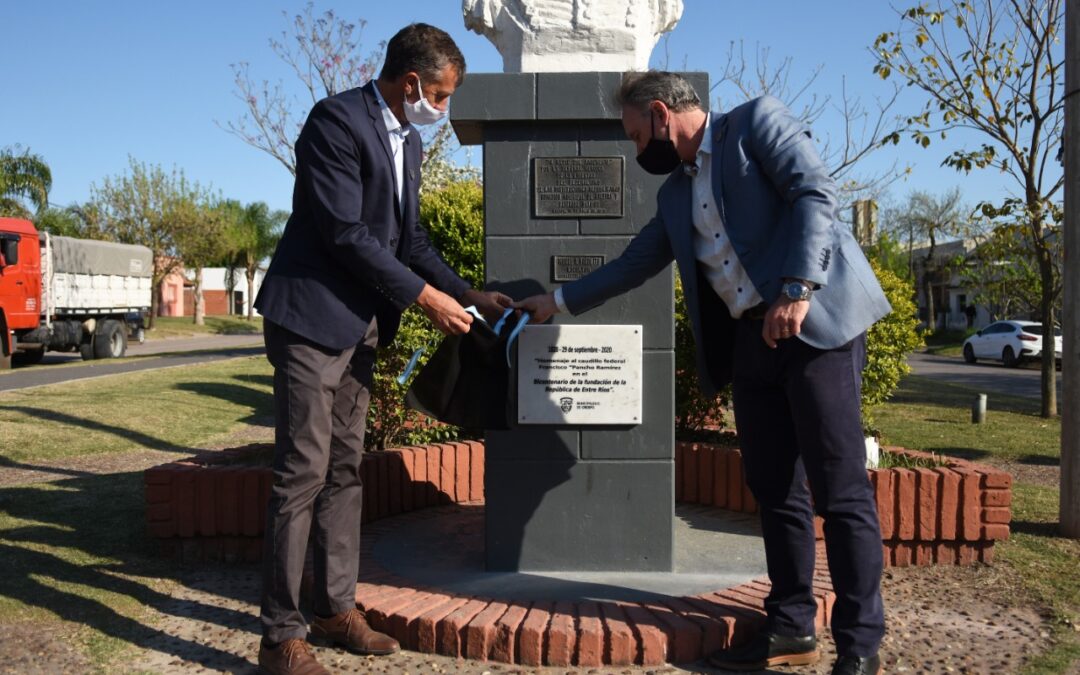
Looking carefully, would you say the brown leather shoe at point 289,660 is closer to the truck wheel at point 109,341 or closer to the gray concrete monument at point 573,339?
the gray concrete monument at point 573,339

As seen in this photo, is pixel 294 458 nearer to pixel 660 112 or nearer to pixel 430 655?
pixel 430 655

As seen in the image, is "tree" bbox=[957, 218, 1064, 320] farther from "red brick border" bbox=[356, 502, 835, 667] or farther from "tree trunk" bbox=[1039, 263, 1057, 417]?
"red brick border" bbox=[356, 502, 835, 667]

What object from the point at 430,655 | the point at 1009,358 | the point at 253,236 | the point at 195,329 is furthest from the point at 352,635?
the point at 253,236

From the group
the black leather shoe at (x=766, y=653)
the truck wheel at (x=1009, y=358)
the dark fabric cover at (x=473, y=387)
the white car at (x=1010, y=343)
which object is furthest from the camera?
the truck wheel at (x=1009, y=358)

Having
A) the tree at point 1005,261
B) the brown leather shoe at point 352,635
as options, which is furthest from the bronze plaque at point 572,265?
the tree at point 1005,261

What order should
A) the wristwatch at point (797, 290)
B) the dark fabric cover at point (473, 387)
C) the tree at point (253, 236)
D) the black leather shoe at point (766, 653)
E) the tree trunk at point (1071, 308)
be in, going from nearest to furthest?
1. the wristwatch at point (797, 290)
2. the black leather shoe at point (766, 653)
3. the dark fabric cover at point (473, 387)
4. the tree trunk at point (1071, 308)
5. the tree at point (253, 236)

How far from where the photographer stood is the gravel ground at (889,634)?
3213 millimetres

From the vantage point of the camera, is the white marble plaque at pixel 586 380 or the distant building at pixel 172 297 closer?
the white marble plaque at pixel 586 380

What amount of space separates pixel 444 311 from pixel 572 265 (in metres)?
0.85

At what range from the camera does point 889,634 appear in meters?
3.55

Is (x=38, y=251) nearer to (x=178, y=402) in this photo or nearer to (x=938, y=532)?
(x=178, y=402)

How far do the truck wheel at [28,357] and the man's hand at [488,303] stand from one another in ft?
72.3

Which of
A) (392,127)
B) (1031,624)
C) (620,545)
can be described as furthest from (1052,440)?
(392,127)

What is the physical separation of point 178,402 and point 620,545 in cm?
946
